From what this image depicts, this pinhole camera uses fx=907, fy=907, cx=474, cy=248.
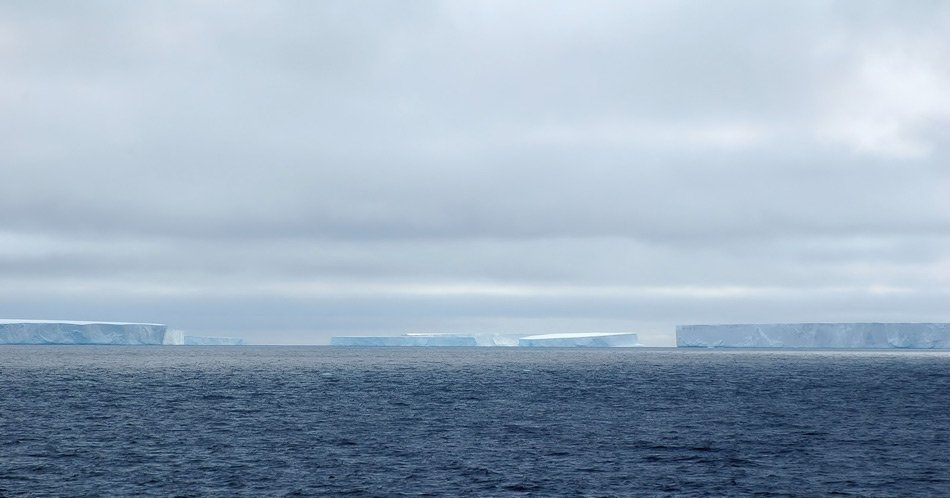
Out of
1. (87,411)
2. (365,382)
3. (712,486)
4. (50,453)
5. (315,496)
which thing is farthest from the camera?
(365,382)

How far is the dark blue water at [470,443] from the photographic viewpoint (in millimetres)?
37062

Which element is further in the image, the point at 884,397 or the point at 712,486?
the point at 884,397

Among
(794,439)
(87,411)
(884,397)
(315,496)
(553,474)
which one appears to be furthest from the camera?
(884,397)

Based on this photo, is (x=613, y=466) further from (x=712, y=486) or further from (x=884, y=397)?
(x=884, y=397)

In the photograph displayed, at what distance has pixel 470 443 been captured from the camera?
49875 millimetres

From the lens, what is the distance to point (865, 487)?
36.6m

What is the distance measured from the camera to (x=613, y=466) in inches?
1650

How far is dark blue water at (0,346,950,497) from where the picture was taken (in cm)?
3706

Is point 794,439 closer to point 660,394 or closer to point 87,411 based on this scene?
point 660,394

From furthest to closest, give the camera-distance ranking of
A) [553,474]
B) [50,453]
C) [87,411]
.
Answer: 1. [87,411]
2. [50,453]
3. [553,474]

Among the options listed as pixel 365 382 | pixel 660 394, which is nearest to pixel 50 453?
pixel 660 394

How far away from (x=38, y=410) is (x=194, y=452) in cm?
2698

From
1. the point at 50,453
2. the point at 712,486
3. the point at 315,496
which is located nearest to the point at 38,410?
the point at 50,453

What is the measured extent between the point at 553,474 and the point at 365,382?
2777 inches
